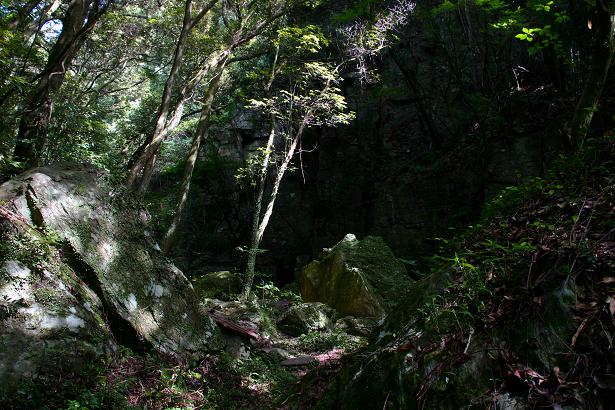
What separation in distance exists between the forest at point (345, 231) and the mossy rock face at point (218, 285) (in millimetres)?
92

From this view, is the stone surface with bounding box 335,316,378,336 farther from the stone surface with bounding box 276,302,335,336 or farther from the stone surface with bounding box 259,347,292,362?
the stone surface with bounding box 259,347,292,362

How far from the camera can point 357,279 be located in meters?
10.2

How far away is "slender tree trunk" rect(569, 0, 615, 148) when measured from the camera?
4.75 metres

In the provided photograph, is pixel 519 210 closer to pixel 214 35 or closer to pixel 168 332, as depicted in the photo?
pixel 168 332

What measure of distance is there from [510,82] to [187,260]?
14974mm

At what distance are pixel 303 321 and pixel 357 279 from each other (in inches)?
86.7

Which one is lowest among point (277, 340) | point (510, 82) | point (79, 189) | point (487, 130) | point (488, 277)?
point (277, 340)

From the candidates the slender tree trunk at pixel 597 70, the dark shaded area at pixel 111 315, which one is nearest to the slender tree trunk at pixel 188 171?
the dark shaded area at pixel 111 315

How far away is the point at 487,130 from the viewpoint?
13.7m

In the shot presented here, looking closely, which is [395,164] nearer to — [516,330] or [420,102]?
[420,102]

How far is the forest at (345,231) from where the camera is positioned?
2465 millimetres

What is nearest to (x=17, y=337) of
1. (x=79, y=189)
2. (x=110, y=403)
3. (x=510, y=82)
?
(x=110, y=403)

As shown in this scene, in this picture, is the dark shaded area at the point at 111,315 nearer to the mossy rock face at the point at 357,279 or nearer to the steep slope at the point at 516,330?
the steep slope at the point at 516,330

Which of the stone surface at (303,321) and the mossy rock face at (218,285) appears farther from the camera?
the mossy rock face at (218,285)
